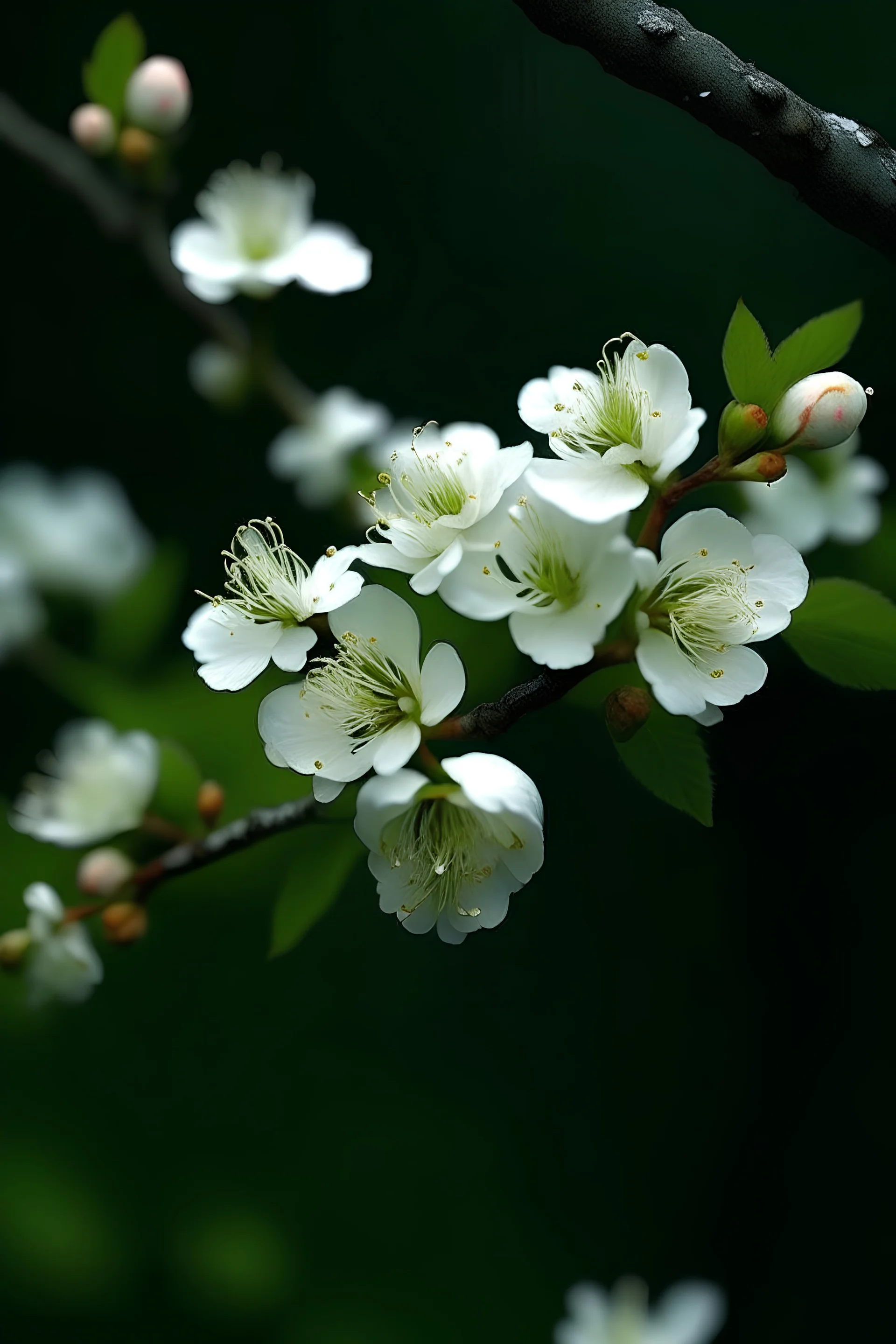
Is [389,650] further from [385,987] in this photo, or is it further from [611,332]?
[385,987]

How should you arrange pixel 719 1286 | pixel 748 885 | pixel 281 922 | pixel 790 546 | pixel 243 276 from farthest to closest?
pixel 748 885 < pixel 719 1286 < pixel 243 276 < pixel 281 922 < pixel 790 546

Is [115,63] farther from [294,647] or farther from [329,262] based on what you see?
[294,647]

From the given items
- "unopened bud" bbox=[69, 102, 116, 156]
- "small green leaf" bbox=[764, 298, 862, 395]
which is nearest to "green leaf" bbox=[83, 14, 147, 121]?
"unopened bud" bbox=[69, 102, 116, 156]

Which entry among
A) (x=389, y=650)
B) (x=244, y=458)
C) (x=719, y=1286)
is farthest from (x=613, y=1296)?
(x=244, y=458)

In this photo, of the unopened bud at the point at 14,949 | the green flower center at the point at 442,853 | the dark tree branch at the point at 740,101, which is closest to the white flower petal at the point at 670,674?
the green flower center at the point at 442,853

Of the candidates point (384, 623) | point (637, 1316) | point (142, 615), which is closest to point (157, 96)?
point (142, 615)

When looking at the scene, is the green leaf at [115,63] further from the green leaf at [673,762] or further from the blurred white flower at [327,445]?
the green leaf at [673,762]
